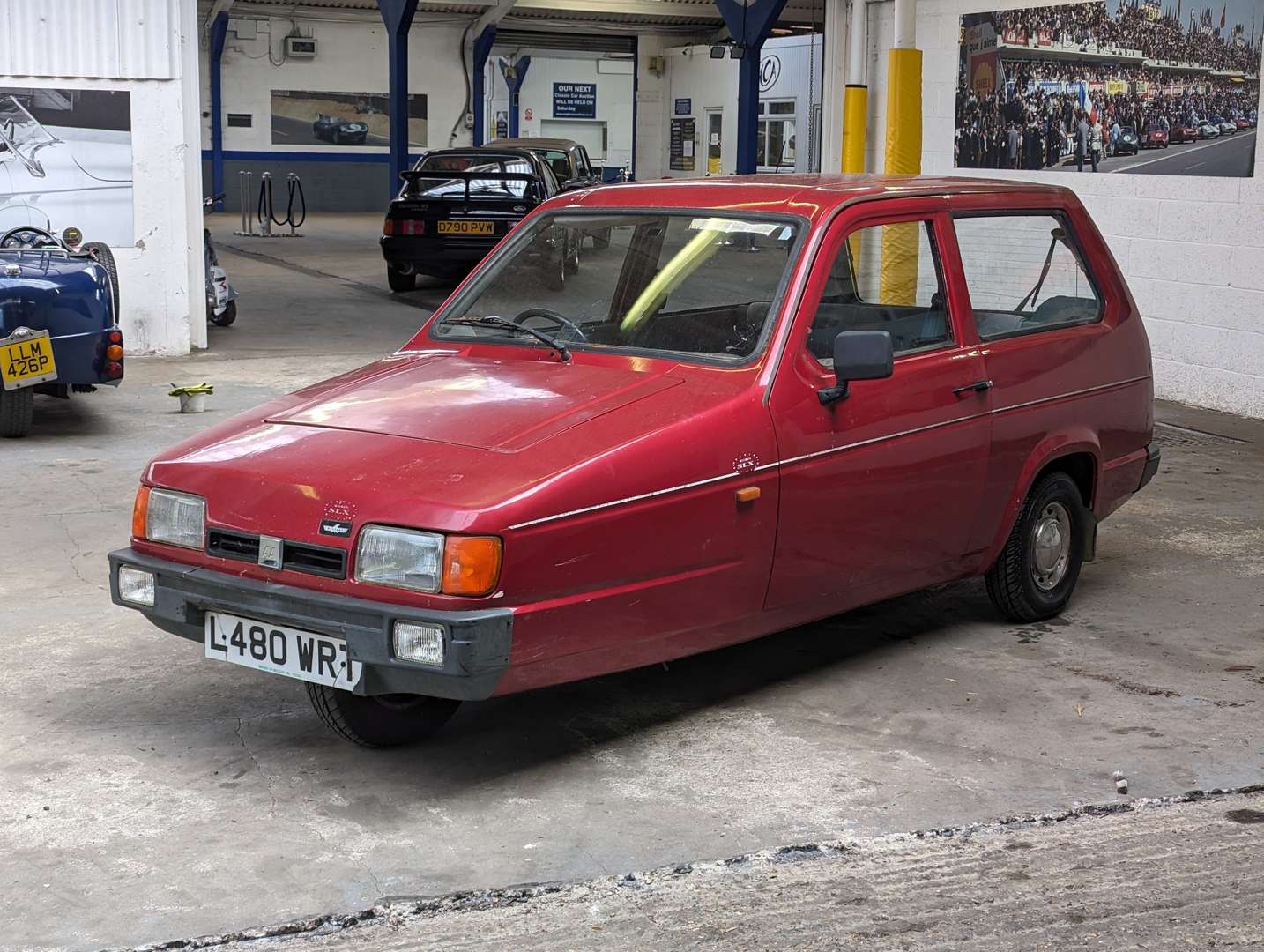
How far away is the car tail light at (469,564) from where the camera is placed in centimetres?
377

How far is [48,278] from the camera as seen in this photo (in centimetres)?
866

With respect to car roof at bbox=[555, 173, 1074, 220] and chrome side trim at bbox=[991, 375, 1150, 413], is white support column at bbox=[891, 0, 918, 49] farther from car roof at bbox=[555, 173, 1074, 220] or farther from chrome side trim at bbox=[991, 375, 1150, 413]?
car roof at bbox=[555, 173, 1074, 220]

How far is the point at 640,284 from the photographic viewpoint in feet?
16.5

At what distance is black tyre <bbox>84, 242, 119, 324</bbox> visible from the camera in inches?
368

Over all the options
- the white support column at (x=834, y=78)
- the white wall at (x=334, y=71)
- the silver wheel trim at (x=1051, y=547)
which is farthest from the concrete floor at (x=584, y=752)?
the white wall at (x=334, y=71)

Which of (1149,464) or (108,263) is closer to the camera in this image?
(1149,464)

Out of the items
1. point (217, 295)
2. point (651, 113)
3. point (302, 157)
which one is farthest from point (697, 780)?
point (651, 113)

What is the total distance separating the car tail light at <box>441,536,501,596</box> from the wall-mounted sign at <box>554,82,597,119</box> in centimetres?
3779

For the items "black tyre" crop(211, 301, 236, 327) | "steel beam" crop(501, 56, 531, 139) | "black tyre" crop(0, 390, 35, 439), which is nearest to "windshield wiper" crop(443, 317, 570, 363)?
"black tyre" crop(0, 390, 35, 439)

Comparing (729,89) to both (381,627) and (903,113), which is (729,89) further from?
(381,627)

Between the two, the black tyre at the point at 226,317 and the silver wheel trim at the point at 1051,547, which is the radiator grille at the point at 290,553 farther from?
the black tyre at the point at 226,317

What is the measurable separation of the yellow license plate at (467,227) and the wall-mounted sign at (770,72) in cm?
1874

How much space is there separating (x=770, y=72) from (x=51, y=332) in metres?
28.0

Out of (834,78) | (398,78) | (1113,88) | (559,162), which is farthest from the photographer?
(559,162)
